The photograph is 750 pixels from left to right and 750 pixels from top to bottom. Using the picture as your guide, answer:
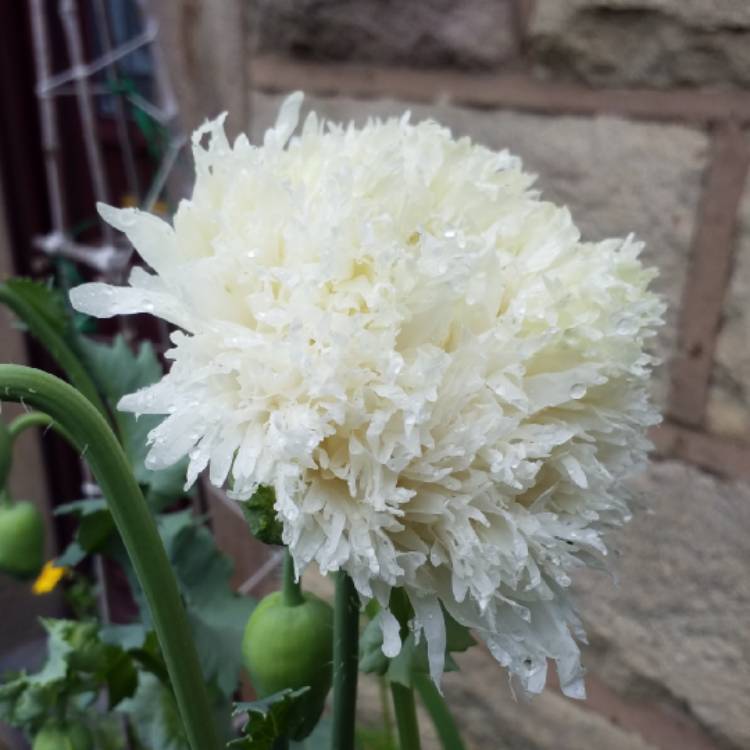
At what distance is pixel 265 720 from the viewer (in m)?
0.30

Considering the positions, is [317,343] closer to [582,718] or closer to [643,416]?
[643,416]

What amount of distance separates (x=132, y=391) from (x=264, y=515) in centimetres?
22

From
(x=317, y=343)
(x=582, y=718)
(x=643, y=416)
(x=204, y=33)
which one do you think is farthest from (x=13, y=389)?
(x=204, y=33)

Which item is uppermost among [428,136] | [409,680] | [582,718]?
[428,136]

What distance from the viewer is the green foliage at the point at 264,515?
27 centimetres

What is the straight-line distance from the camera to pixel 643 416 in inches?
10.5

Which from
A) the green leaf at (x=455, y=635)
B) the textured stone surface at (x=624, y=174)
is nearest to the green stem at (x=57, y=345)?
the green leaf at (x=455, y=635)

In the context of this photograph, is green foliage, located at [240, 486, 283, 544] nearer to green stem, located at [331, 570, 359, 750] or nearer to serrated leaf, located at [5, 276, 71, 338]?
green stem, located at [331, 570, 359, 750]

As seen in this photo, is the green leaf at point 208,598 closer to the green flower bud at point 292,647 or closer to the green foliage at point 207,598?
the green foliage at point 207,598

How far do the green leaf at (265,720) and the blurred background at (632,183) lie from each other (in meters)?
0.31

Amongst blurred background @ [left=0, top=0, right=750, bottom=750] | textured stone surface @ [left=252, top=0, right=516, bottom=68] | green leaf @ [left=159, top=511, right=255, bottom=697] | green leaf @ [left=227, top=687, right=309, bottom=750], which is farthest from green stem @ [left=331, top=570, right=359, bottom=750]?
textured stone surface @ [left=252, top=0, right=516, bottom=68]

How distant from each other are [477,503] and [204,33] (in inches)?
29.8

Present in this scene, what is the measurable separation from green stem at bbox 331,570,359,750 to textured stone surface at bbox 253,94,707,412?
390mm

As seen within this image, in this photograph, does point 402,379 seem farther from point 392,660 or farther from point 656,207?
point 656,207
